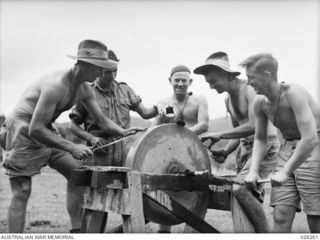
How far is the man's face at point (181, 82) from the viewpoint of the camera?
5.91 metres

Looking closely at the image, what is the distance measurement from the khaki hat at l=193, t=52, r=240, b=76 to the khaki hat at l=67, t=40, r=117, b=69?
1.06 metres

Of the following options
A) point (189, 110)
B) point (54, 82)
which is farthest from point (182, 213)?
point (189, 110)

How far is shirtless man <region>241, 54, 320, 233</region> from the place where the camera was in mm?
3863

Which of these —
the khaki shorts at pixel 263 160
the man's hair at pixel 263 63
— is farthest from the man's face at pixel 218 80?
the man's hair at pixel 263 63

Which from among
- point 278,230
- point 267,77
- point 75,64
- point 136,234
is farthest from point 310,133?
point 75,64

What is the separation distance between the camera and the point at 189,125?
5926 mm

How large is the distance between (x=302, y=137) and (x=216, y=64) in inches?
61.6

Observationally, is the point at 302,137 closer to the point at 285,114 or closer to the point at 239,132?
the point at 285,114

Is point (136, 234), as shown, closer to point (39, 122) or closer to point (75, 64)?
point (39, 122)

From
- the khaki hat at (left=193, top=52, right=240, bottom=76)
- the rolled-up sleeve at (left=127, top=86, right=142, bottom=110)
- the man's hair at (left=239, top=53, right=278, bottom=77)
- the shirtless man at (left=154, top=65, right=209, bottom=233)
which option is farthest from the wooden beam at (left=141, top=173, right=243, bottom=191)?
the rolled-up sleeve at (left=127, top=86, right=142, bottom=110)

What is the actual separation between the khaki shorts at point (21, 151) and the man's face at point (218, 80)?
199cm

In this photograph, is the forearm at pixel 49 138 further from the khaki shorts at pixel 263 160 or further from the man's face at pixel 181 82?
the man's face at pixel 181 82

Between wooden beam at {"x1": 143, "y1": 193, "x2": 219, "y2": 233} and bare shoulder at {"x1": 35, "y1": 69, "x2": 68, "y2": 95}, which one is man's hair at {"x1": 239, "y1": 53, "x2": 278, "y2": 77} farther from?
bare shoulder at {"x1": 35, "y1": 69, "x2": 68, "y2": 95}

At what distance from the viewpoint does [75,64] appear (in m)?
4.65
